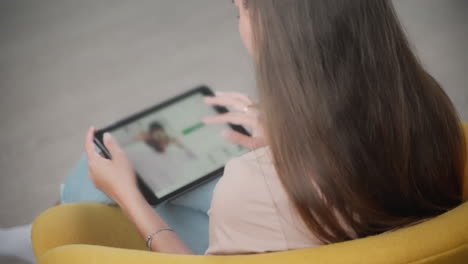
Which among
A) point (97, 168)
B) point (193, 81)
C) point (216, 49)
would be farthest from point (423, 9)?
point (97, 168)

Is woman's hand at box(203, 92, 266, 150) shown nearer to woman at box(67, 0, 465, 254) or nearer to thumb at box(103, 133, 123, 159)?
thumb at box(103, 133, 123, 159)

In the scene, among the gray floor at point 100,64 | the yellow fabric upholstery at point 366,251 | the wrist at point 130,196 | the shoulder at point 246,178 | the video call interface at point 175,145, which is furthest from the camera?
the gray floor at point 100,64

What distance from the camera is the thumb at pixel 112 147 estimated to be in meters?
1.05

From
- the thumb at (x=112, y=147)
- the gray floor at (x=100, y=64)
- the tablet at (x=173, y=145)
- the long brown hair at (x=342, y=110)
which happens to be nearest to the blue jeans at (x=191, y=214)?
the tablet at (x=173, y=145)

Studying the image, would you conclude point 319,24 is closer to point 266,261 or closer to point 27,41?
point 266,261

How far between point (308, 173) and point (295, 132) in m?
0.06

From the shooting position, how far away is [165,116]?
43.8 inches

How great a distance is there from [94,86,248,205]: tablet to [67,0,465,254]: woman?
1.10 feet

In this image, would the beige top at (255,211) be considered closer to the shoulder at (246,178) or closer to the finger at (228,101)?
the shoulder at (246,178)

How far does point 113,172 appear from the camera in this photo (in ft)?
3.30

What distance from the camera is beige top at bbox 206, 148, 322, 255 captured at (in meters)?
0.69

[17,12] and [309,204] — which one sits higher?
[17,12]

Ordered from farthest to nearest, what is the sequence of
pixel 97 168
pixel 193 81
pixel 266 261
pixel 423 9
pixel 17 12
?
pixel 17 12 → pixel 423 9 → pixel 193 81 → pixel 97 168 → pixel 266 261

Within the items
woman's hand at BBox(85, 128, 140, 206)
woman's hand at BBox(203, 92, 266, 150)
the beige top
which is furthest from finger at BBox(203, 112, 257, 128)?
the beige top
